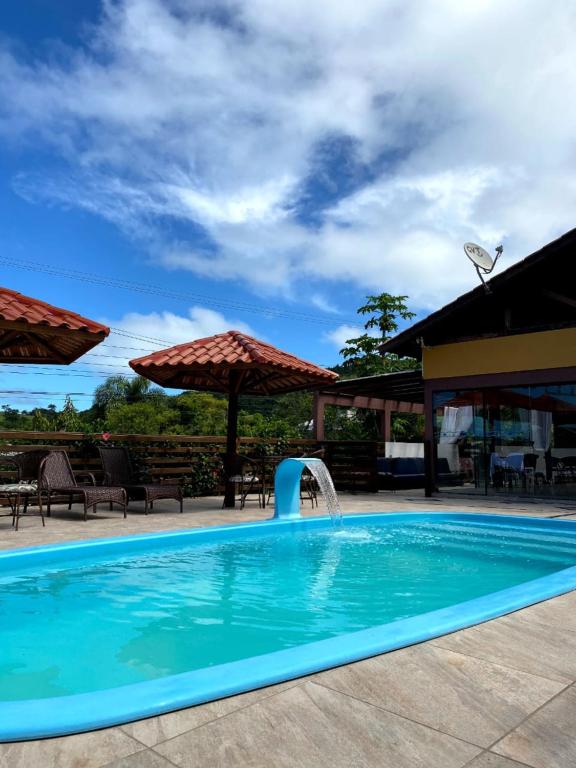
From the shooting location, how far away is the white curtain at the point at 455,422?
498 inches

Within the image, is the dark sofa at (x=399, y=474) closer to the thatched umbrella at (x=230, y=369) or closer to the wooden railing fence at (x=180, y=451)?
the wooden railing fence at (x=180, y=451)

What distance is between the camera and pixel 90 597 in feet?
14.5

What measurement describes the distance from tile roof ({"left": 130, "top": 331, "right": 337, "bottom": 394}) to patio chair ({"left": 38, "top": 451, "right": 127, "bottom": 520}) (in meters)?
1.75

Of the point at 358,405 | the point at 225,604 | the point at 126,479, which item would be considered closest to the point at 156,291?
Answer: the point at 358,405

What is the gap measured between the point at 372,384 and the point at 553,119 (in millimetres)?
6857

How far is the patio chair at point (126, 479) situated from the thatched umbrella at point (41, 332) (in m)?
1.60

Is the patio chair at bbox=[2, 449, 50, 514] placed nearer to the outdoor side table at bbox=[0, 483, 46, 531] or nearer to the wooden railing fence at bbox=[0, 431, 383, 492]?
the wooden railing fence at bbox=[0, 431, 383, 492]

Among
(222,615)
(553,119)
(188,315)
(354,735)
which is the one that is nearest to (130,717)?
(354,735)

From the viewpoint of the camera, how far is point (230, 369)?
957 cm

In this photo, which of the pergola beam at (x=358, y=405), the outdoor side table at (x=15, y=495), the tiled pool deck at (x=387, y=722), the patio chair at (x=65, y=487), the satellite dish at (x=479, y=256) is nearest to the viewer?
the tiled pool deck at (x=387, y=722)

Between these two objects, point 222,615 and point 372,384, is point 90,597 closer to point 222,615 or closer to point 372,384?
point 222,615

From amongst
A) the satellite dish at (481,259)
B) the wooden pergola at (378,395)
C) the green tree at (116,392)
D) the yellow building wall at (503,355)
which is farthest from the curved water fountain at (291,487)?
the green tree at (116,392)

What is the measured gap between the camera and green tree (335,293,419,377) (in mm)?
28922

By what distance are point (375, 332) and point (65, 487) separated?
75.4 ft
